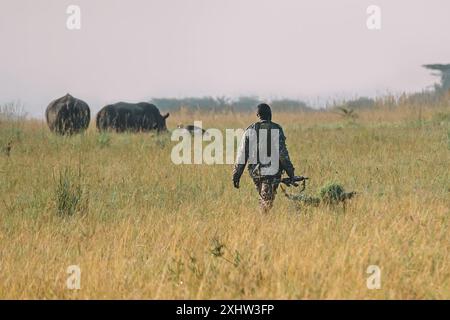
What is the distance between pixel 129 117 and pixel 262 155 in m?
13.6

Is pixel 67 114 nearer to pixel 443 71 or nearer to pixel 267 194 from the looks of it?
pixel 267 194

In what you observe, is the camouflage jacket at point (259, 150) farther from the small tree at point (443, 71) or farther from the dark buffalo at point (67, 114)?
the small tree at point (443, 71)

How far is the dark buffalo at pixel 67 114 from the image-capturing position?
20156 mm

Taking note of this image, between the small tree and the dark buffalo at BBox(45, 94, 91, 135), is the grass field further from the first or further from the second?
the small tree

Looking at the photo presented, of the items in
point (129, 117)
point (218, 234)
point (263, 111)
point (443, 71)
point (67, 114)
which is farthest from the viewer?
point (443, 71)

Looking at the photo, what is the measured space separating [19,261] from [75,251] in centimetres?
51

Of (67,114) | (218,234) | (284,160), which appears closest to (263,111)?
(284,160)

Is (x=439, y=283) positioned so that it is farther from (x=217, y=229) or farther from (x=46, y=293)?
(x=46, y=293)

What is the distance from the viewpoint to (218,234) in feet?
21.0

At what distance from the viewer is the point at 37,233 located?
21.9ft

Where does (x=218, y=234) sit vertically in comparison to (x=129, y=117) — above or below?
below

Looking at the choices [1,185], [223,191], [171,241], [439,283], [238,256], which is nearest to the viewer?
[439,283]

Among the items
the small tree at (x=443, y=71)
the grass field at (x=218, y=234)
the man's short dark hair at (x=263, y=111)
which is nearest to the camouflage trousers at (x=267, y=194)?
the grass field at (x=218, y=234)
